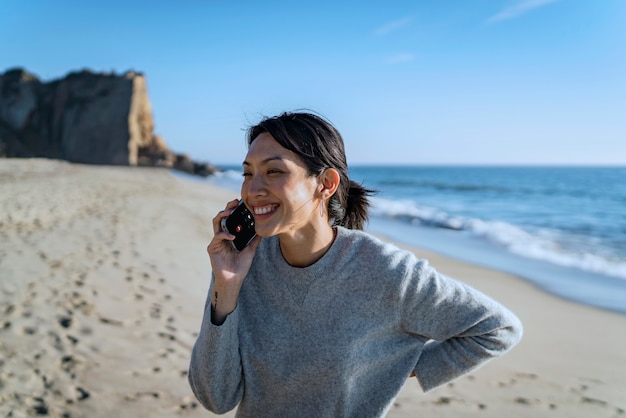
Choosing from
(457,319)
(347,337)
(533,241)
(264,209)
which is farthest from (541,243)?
(264,209)

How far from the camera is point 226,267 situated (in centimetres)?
175

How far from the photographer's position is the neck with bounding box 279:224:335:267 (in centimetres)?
181

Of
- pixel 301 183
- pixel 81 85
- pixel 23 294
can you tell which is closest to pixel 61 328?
pixel 23 294

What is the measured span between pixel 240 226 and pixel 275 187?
7.9 inches

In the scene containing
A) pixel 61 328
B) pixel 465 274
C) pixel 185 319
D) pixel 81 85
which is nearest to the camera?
pixel 61 328

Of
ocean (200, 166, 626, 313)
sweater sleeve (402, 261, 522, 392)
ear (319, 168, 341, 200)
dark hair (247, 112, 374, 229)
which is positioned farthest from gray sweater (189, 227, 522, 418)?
ocean (200, 166, 626, 313)

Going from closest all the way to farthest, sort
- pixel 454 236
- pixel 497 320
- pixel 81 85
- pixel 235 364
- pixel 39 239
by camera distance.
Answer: pixel 497 320
pixel 235 364
pixel 39 239
pixel 454 236
pixel 81 85

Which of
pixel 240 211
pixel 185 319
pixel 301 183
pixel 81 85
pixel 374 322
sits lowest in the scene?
pixel 185 319

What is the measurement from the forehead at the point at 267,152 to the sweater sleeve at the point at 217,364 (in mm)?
532

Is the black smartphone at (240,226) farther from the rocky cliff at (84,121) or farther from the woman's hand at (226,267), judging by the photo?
the rocky cliff at (84,121)

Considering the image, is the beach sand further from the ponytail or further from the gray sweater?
the ponytail

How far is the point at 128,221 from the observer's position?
1040 cm

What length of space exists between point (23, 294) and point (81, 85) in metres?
47.6

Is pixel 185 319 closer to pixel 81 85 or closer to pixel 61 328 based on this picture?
pixel 61 328
